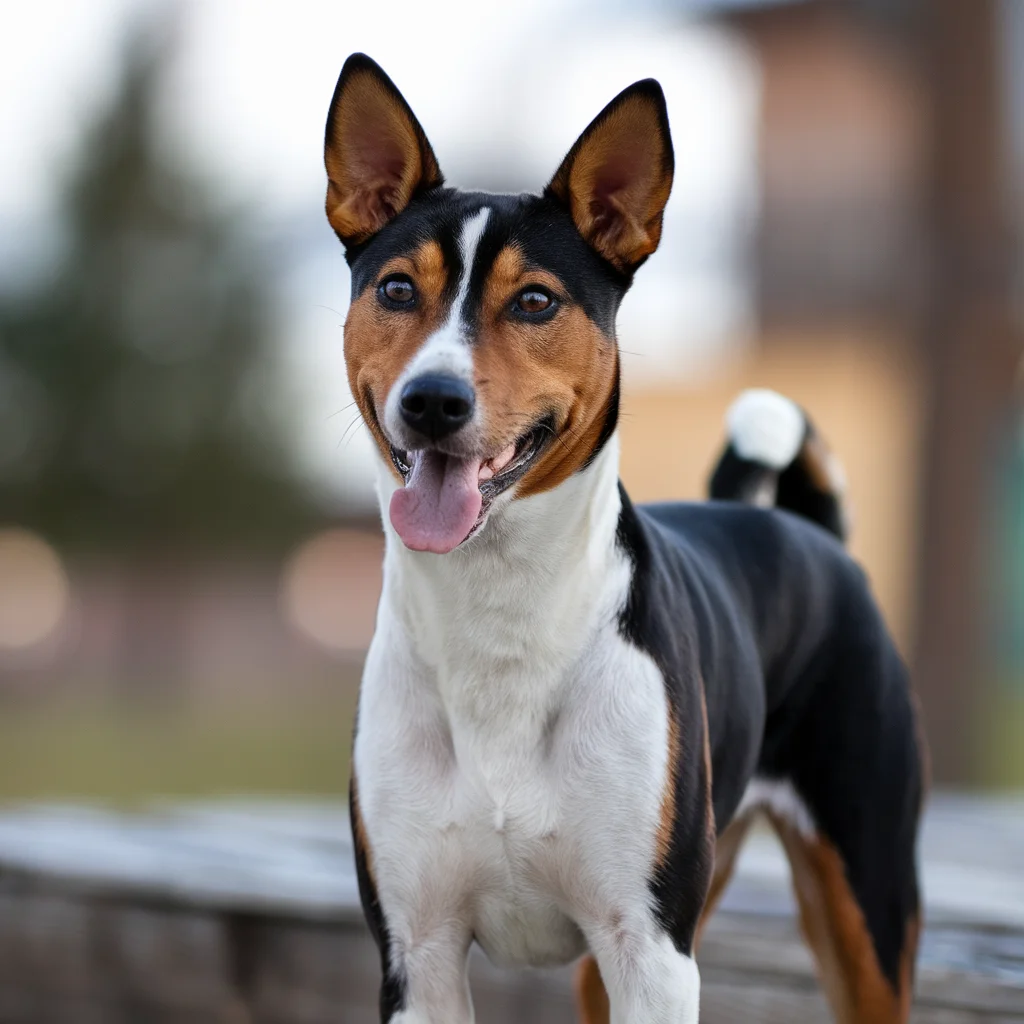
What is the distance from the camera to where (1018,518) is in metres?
14.1

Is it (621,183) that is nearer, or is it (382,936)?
(382,936)

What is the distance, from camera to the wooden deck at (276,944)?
389cm

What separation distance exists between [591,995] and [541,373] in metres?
1.63

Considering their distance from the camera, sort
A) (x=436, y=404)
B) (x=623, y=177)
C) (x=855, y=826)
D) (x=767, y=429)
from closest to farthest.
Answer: (x=436, y=404) < (x=623, y=177) < (x=855, y=826) < (x=767, y=429)

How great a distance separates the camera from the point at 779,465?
3875 mm

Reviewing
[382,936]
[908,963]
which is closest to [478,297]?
[382,936]

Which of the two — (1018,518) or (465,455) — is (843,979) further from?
(1018,518)

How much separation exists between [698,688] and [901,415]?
29.9 feet

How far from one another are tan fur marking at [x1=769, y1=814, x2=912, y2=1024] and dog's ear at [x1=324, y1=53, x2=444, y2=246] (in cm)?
167

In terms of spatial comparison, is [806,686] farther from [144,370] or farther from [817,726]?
[144,370]

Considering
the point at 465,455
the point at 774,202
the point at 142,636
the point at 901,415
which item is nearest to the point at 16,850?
the point at 465,455

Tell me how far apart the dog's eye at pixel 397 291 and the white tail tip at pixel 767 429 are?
4.86 feet

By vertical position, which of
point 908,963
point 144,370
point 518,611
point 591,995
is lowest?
point 144,370

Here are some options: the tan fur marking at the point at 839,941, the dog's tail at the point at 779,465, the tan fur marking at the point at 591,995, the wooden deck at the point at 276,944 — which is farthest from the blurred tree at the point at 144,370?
the tan fur marking at the point at 839,941
